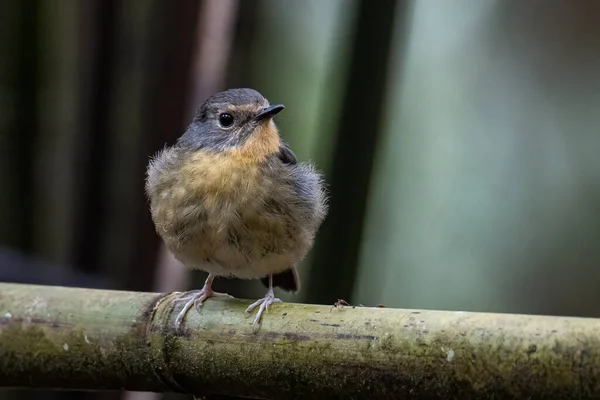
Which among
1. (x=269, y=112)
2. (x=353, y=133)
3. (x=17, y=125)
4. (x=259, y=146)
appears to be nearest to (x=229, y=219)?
(x=259, y=146)

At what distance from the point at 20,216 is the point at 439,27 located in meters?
2.21

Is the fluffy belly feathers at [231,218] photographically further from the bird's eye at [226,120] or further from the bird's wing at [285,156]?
the bird's eye at [226,120]

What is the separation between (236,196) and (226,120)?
1.37ft

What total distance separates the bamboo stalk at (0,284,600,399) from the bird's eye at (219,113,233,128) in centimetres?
91

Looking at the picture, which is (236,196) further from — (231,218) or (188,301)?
(188,301)

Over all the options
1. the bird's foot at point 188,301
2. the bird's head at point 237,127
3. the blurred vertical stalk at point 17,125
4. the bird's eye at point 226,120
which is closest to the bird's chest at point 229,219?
the bird's head at point 237,127

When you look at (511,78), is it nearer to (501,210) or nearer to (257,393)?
(501,210)

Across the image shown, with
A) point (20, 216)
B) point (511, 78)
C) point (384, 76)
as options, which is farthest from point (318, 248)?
point (511, 78)

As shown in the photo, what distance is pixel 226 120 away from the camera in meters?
2.62

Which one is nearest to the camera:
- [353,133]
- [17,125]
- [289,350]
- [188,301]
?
[289,350]

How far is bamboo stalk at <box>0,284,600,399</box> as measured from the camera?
1258 millimetres

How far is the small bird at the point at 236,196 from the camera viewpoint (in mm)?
2283

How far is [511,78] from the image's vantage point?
4191 mm

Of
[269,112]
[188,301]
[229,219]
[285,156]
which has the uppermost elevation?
[269,112]
